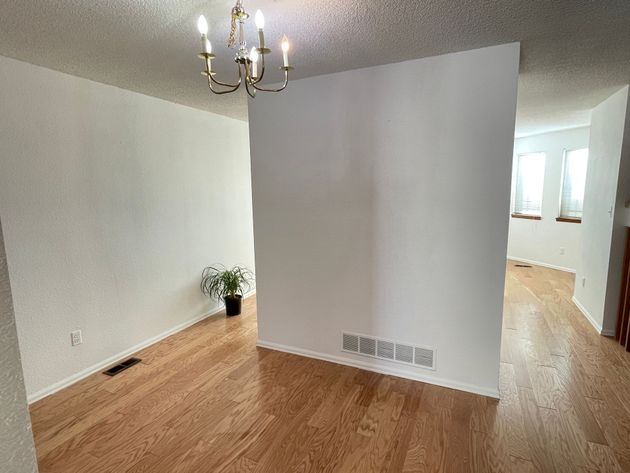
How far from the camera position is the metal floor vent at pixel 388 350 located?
8.50 ft

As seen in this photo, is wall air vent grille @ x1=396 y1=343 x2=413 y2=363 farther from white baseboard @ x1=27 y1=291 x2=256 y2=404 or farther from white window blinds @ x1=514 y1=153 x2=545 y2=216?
white window blinds @ x1=514 y1=153 x2=545 y2=216

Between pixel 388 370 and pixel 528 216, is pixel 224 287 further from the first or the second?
pixel 528 216

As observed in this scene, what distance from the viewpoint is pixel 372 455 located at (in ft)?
6.30

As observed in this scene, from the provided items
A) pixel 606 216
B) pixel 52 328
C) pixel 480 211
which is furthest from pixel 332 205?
pixel 606 216

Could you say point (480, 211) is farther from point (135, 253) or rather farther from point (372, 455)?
point (135, 253)

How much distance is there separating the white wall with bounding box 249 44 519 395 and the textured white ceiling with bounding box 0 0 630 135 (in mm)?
198

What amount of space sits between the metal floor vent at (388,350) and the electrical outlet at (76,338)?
206 centimetres

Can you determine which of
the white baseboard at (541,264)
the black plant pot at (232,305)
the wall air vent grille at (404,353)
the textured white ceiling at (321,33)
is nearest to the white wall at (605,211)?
the textured white ceiling at (321,33)

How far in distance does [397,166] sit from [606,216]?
245cm

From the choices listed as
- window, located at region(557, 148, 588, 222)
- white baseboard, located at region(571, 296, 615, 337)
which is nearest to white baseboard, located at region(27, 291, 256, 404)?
white baseboard, located at region(571, 296, 615, 337)

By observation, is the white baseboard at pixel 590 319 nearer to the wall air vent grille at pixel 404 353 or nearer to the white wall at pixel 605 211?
the white wall at pixel 605 211

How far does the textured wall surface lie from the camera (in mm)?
546

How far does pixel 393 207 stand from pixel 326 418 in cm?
150

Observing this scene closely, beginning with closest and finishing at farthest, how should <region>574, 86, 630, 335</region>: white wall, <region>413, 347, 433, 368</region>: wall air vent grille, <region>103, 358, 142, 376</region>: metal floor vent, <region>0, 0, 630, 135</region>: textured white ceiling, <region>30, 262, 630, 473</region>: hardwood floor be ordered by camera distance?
1. <region>0, 0, 630, 135</region>: textured white ceiling
2. <region>30, 262, 630, 473</region>: hardwood floor
3. <region>413, 347, 433, 368</region>: wall air vent grille
4. <region>103, 358, 142, 376</region>: metal floor vent
5. <region>574, 86, 630, 335</region>: white wall
